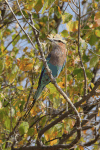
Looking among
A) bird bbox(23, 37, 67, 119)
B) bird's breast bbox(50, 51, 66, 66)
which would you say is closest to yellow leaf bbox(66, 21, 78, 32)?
bird bbox(23, 37, 67, 119)

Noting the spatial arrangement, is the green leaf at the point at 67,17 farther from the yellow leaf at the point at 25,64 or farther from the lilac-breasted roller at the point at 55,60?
the yellow leaf at the point at 25,64

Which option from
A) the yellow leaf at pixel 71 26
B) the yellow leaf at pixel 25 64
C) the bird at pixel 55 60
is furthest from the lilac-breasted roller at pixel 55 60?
the yellow leaf at pixel 71 26

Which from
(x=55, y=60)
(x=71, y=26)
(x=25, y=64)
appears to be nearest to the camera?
(x=71, y=26)

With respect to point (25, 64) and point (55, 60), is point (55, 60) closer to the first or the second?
point (55, 60)

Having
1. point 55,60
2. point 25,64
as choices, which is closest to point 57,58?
A: point 55,60

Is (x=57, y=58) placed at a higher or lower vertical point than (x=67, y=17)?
lower

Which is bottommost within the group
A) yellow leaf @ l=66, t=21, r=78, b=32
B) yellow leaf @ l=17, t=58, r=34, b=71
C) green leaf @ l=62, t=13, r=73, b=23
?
yellow leaf @ l=17, t=58, r=34, b=71

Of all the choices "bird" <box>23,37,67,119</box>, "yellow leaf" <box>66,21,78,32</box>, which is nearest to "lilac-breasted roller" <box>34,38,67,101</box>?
"bird" <box>23,37,67,119</box>

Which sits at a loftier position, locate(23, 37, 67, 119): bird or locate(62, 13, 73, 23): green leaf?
locate(62, 13, 73, 23): green leaf

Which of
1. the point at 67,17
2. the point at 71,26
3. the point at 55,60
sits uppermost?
the point at 67,17

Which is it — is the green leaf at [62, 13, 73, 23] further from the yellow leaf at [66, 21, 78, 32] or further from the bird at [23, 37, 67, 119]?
the bird at [23, 37, 67, 119]

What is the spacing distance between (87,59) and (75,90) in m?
0.59

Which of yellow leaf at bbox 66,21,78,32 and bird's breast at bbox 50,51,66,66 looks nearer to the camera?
yellow leaf at bbox 66,21,78,32

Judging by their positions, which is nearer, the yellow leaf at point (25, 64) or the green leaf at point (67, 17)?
the green leaf at point (67, 17)
